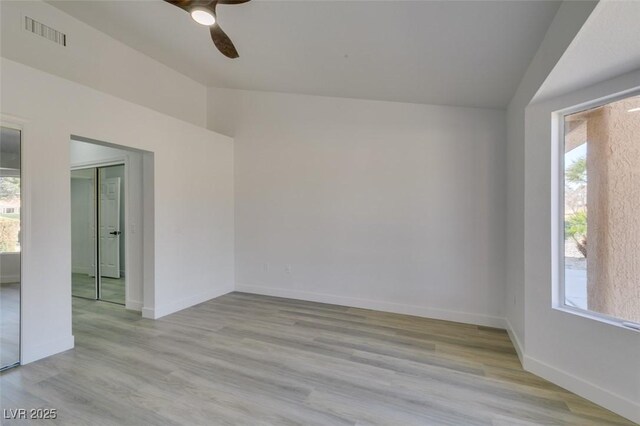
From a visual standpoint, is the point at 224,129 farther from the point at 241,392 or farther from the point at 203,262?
the point at 241,392

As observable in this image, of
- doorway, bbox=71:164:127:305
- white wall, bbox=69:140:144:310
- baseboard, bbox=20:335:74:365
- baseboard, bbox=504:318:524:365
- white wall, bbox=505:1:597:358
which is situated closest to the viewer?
white wall, bbox=505:1:597:358

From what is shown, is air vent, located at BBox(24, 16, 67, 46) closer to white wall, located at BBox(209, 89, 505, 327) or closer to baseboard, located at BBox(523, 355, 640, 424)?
white wall, located at BBox(209, 89, 505, 327)

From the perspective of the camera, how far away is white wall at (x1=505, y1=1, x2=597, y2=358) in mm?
1689

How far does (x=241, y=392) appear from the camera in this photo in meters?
2.24

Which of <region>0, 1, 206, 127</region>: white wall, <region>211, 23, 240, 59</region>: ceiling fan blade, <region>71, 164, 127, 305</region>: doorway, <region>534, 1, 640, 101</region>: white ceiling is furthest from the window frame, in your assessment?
<region>71, 164, 127, 305</region>: doorway

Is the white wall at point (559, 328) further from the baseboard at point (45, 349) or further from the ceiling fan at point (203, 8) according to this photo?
the baseboard at point (45, 349)

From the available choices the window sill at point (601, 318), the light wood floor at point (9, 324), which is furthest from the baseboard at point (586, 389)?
the light wood floor at point (9, 324)

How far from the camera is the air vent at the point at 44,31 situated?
10.00ft

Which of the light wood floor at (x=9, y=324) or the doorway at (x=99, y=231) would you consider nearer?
the light wood floor at (x=9, y=324)

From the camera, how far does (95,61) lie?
3664mm

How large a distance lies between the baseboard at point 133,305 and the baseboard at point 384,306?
57.8 inches

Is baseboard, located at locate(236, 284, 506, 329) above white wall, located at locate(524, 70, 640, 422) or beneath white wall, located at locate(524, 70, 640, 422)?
beneath

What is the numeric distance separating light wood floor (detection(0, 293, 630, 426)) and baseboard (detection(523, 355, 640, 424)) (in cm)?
6

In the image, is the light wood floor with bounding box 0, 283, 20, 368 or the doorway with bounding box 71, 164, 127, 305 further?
the doorway with bounding box 71, 164, 127, 305
